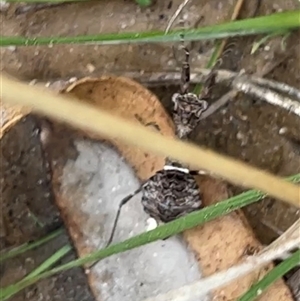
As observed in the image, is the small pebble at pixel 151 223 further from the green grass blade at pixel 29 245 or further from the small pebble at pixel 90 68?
the small pebble at pixel 90 68

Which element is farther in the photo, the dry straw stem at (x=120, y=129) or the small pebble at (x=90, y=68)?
the small pebble at (x=90, y=68)

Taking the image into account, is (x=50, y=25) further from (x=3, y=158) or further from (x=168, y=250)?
(x=168, y=250)

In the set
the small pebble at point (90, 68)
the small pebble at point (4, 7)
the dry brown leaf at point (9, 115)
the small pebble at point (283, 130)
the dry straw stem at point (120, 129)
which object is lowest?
the small pebble at point (283, 130)

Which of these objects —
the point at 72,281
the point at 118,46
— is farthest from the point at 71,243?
the point at 118,46

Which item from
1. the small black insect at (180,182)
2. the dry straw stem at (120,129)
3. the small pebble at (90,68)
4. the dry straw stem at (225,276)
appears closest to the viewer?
the dry straw stem at (120,129)

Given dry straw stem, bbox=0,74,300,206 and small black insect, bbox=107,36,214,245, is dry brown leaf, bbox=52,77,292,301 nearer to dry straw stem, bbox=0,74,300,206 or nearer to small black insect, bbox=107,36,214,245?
small black insect, bbox=107,36,214,245

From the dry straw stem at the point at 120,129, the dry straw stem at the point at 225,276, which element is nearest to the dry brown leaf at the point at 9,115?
the dry straw stem at the point at 225,276

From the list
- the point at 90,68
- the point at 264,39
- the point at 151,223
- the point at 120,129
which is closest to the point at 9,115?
the point at 90,68
